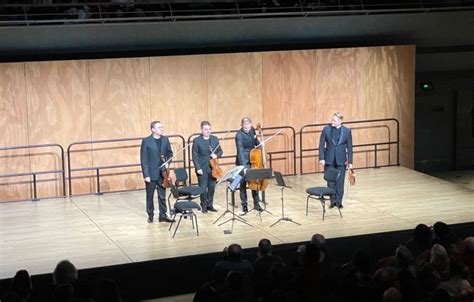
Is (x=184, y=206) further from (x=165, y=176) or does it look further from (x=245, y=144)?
(x=245, y=144)

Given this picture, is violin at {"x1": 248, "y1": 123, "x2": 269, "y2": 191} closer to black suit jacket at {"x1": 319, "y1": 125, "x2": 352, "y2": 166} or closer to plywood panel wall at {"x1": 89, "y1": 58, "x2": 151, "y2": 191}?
black suit jacket at {"x1": 319, "y1": 125, "x2": 352, "y2": 166}

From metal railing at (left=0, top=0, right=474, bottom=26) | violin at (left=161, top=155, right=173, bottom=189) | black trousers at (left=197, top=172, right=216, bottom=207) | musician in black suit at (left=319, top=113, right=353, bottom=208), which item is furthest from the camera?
metal railing at (left=0, top=0, right=474, bottom=26)

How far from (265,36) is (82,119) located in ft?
13.2

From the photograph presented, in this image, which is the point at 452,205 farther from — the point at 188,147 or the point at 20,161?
the point at 20,161

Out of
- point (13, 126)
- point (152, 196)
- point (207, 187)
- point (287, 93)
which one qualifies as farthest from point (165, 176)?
point (287, 93)

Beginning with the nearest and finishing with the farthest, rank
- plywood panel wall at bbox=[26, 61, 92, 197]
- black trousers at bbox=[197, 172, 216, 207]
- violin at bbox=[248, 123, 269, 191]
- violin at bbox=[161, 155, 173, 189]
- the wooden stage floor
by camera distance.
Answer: the wooden stage floor, violin at bbox=[161, 155, 173, 189], violin at bbox=[248, 123, 269, 191], black trousers at bbox=[197, 172, 216, 207], plywood panel wall at bbox=[26, 61, 92, 197]

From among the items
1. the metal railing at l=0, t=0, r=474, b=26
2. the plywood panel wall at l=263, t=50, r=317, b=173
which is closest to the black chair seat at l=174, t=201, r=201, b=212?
the metal railing at l=0, t=0, r=474, b=26

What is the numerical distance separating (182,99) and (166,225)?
3.62m

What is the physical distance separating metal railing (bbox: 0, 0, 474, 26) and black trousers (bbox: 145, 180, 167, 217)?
3.77 metres

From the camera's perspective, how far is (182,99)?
1783 centimetres

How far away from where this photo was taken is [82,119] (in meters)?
17.2

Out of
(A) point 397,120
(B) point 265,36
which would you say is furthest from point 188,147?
(A) point 397,120

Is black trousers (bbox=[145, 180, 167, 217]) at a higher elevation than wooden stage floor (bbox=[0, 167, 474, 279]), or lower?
higher

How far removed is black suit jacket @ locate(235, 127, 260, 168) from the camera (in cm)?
1530
